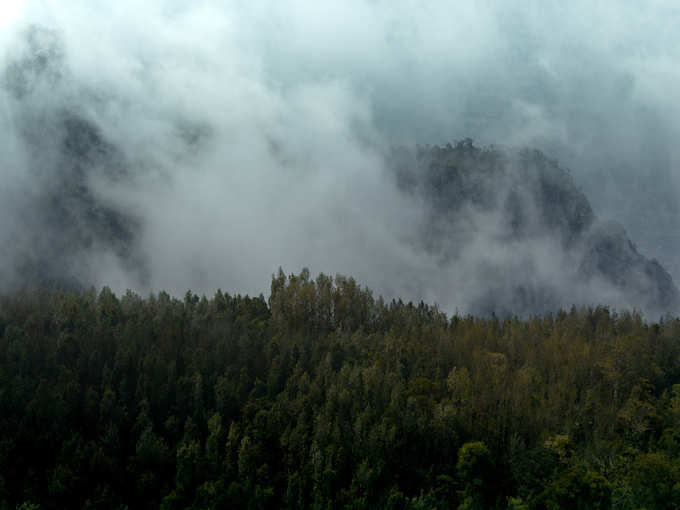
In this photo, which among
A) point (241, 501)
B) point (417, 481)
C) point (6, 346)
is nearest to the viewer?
point (241, 501)

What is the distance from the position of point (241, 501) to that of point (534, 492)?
52.1 m

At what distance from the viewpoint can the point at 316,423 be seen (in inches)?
5468

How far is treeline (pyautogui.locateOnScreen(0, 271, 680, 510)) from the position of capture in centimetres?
12244

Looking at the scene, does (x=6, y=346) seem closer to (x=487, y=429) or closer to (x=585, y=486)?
(x=487, y=429)

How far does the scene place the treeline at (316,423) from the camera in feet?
402

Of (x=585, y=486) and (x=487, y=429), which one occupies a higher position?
(x=487, y=429)

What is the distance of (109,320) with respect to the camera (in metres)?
196

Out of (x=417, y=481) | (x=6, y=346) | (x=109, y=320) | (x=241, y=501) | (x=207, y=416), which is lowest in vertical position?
(x=241, y=501)

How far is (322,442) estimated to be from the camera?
13412cm

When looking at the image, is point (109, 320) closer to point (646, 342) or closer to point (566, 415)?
point (566, 415)

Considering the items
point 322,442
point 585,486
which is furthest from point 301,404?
point 585,486

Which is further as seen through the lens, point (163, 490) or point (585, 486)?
point (163, 490)

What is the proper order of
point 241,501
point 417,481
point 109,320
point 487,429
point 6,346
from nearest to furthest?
point 241,501
point 417,481
point 487,429
point 6,346
point 109,320

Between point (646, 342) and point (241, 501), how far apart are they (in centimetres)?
13381
